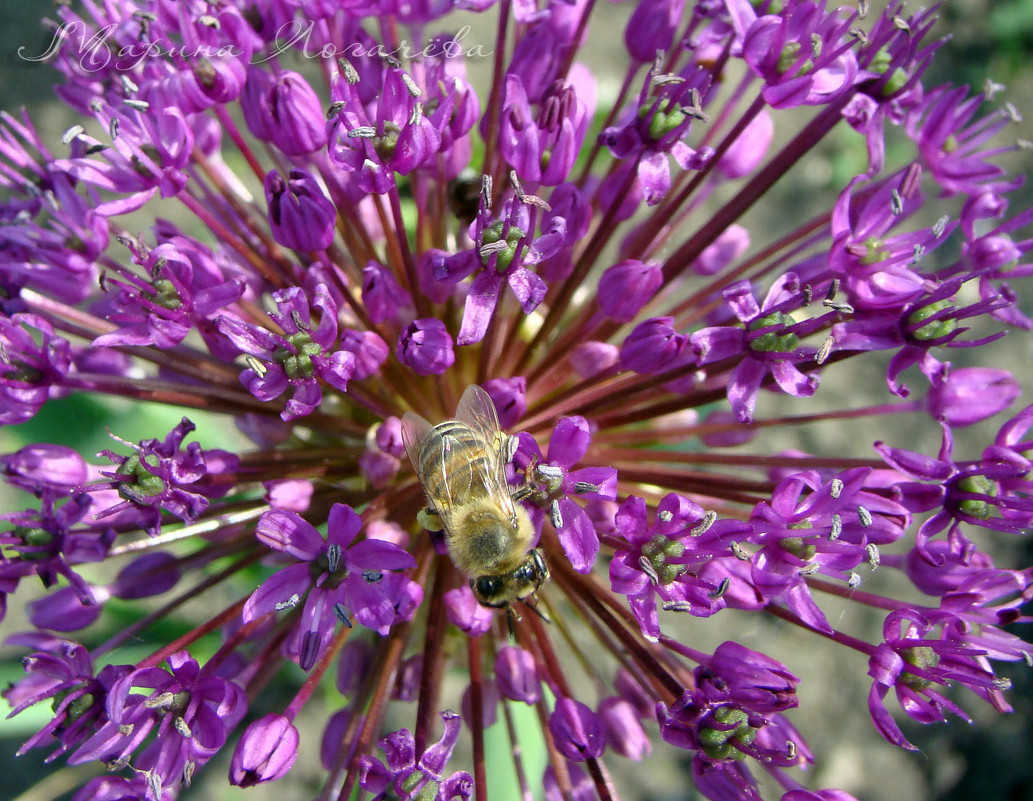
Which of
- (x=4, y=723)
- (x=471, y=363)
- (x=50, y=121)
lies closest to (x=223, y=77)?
(x=471, y=363)

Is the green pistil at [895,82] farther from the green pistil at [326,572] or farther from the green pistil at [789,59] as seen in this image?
the green pistil at [326,572]

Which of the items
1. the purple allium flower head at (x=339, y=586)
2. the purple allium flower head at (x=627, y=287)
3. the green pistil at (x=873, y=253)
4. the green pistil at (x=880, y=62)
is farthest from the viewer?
the green pistil at (x=880, y=62)

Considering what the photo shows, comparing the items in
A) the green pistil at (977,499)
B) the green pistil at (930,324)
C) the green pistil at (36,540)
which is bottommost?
the green pistil at (977,499)

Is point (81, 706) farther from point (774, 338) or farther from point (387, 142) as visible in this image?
point (774, 338)

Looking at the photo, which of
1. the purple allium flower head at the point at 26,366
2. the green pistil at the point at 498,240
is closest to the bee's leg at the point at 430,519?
the green pistil at the point at 498,240

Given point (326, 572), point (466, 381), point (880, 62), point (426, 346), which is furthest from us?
point (466, 381)

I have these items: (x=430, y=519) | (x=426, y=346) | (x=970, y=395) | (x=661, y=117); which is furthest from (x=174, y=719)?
(x=970, y=395)
